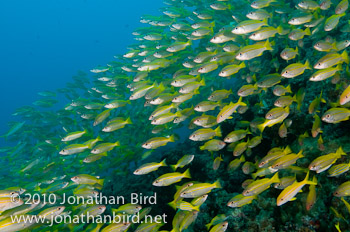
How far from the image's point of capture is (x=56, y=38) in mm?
101625

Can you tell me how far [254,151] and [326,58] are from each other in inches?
107

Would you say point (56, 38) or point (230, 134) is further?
point (56, 38)

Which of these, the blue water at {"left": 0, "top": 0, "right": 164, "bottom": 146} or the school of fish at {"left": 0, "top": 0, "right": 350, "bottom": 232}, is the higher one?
the blue water at {"left": 0, "top": 0, "right": 164, "bottom": 146}

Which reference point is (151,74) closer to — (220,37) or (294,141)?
(220,37)

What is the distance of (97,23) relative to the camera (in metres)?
115

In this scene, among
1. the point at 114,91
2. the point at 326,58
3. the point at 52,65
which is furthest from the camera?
the point at 52,65

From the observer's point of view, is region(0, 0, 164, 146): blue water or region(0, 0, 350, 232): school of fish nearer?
region(0, 0, 350, 232): school of fish

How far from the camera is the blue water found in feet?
252

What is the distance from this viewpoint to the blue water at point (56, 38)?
252 feet

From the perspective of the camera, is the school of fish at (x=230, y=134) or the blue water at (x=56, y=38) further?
the blue water at (x=56, y=38)

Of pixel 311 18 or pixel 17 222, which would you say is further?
pixel 311 18

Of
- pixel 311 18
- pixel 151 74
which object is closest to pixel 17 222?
pixel 151 74

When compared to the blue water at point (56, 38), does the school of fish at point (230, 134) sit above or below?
below

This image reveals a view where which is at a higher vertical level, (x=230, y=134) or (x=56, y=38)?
(x=56, y=38)
